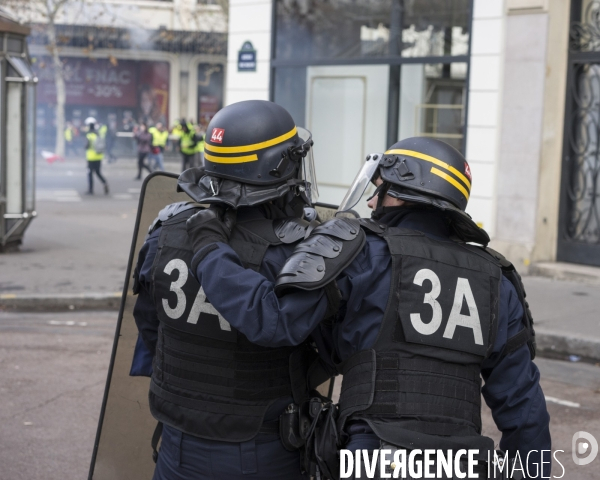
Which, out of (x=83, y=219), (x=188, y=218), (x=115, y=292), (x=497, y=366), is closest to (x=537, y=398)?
(x=497, y=366)

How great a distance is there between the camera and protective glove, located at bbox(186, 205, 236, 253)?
2416 millimetres

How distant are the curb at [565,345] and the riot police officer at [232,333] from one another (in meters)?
5.03

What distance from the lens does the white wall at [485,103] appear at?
10.2 m

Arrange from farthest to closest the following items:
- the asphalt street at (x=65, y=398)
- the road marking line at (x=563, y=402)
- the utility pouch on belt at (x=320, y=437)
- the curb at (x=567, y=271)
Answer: the curb at (x=567, y=271), the road marking line at (x=563, y=402), the asphalt street at (x=65, y=398), the utility pouch on belt at (x=320, y=437)

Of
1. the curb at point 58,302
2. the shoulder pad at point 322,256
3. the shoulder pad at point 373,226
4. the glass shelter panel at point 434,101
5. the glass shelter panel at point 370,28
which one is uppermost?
the glass shelter panel at point 370,28

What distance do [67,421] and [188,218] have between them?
302 cm

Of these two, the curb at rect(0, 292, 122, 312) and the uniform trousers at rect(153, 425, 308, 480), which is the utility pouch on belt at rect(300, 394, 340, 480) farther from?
the curb at rect(0, 292, 122, 312)

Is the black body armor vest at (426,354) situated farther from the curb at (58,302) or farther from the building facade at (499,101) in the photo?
the building facade at (499,101)

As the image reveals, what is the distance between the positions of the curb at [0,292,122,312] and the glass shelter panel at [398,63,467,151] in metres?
4.75

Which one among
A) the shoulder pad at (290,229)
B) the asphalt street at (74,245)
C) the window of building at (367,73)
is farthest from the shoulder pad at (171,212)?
the window of building at (367,73)

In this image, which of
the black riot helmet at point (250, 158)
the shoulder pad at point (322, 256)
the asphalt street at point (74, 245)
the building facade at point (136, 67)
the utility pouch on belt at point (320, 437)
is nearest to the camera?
the shoulder pad at point (322, 256)

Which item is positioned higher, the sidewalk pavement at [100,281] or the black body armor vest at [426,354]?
the black body armor vest at [426,354]

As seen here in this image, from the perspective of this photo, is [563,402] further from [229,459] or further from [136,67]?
[136,67]

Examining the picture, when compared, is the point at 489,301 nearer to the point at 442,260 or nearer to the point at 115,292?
the point at 442,260
